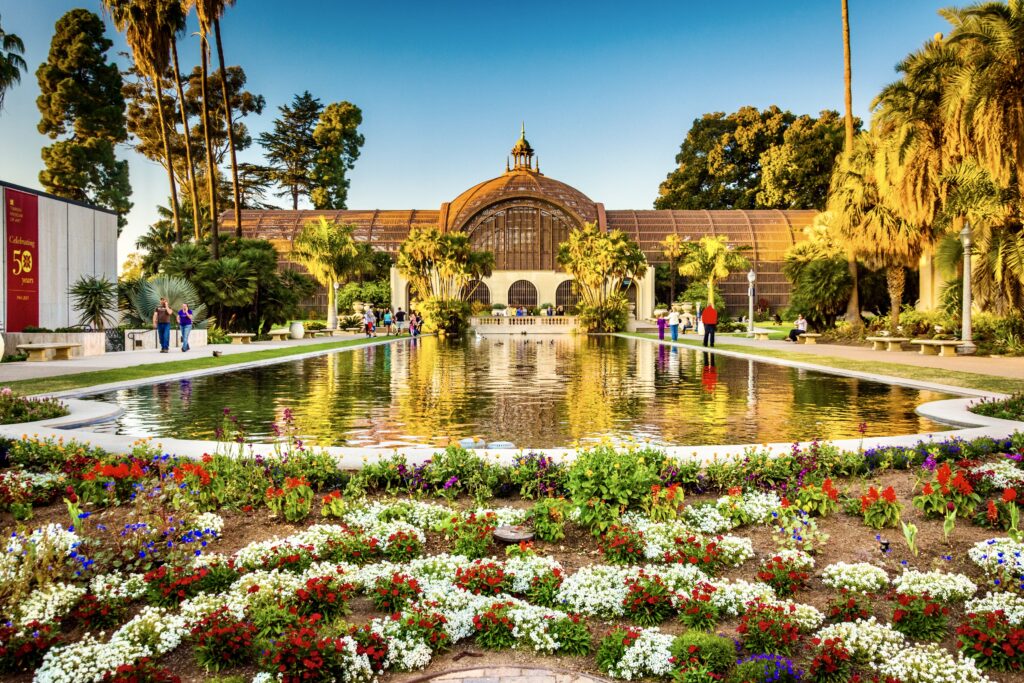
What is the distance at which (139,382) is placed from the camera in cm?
1627

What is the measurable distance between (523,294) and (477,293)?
384 centimetres

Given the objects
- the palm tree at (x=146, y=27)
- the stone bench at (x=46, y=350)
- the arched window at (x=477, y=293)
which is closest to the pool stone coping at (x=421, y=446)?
the stone bench at (x=46, y=350)

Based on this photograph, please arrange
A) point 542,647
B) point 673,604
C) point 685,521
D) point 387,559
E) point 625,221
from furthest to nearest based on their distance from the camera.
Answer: point 625,221
point 685,521
point 387,559
point 673,604
point 542,647

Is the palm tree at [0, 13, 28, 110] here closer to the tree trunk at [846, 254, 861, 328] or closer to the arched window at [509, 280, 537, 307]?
the tree trunk at [846, 254, 861, 328]

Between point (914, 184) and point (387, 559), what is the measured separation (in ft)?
→ 96.6

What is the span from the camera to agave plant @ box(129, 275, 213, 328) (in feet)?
99.8

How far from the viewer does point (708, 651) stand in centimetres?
418

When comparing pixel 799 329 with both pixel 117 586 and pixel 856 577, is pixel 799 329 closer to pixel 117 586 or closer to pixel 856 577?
pixel 856 577

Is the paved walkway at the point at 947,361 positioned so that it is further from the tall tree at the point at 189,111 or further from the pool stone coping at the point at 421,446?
the tall tree at the point at 189,111

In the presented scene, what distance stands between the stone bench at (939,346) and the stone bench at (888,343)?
4.76ft

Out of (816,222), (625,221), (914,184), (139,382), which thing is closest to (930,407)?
(139,382)

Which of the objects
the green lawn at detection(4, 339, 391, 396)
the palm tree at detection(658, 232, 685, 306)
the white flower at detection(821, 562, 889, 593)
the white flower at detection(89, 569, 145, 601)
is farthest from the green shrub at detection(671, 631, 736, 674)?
the palm tree at detection(658, 232, 685, 306)

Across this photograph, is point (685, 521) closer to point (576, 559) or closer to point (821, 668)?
point (576, 559)

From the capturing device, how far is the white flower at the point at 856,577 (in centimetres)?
517
